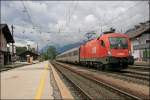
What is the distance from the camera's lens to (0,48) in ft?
153

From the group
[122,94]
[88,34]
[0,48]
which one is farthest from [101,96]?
[88,34]

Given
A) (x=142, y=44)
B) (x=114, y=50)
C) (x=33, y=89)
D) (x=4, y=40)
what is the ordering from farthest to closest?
(x=142, y=44) < (x=4, y=40) < (x=114, y=50) < (x=33, y=89)

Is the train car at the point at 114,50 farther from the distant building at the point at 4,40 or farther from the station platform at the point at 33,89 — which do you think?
the distant building at the point at 4,40

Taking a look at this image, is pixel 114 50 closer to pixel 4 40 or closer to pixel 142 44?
pixel 4 40

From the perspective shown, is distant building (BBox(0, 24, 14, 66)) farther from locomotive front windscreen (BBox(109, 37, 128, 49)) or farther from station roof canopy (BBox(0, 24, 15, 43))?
locomotive front windscreen (BBox(109, 37, 128, 49))

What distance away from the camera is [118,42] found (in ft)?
75.8

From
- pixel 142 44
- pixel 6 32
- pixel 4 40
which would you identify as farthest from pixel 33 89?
pixel 142 44

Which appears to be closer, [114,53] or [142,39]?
[114,53]

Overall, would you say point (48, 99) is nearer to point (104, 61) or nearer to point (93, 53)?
point (104, 61)

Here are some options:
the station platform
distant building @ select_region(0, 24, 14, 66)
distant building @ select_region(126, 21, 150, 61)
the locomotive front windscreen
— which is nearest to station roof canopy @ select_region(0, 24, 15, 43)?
distant building @ select_region(0, 24, 14, 66)

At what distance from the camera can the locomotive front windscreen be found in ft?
74.8

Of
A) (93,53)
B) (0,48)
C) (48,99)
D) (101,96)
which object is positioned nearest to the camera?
(48,99)

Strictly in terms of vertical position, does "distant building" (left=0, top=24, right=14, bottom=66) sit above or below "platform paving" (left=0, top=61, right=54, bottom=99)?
above

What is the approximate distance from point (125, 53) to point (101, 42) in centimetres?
218
